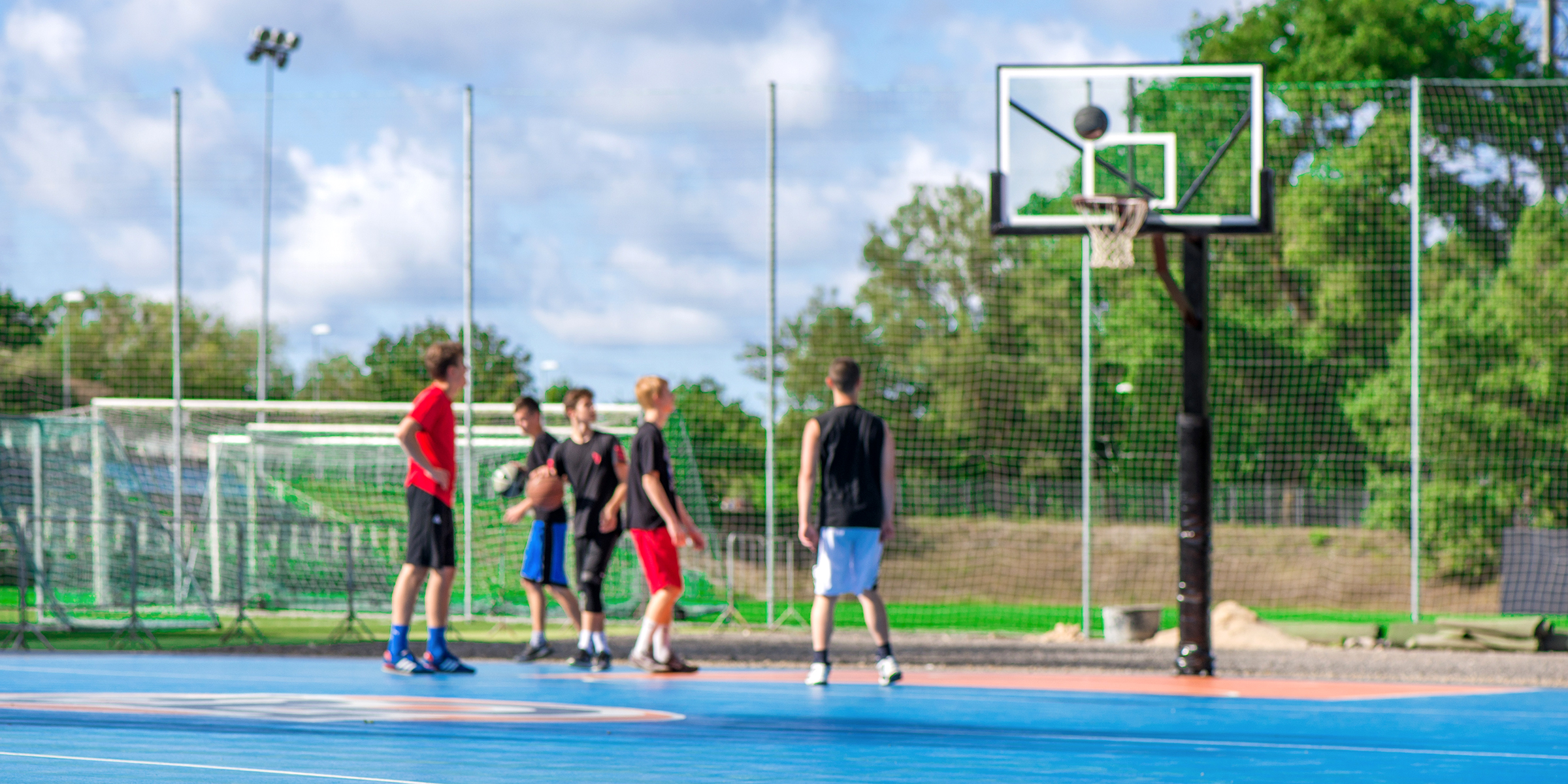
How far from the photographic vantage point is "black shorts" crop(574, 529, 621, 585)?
29.2ft

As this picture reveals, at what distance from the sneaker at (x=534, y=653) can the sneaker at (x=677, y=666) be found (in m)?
0.98

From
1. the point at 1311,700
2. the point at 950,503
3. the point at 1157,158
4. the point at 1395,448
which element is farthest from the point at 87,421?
the point at 1395,448

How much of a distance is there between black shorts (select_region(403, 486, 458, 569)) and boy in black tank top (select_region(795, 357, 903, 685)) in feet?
6.22

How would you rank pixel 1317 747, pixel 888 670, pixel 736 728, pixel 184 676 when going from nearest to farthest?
pixel 1317 747
pixel 736 728
pixel 888 670
pixel 184 676

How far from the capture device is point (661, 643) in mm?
8852

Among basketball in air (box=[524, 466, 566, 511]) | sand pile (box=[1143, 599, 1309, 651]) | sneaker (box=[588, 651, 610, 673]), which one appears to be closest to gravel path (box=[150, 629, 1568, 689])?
sand pile (box=[1143, 599, 1309, 651])

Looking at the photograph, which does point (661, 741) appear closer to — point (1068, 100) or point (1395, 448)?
point (1068, 100)

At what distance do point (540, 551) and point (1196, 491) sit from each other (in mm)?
3956

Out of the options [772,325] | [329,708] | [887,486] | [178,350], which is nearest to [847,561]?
[887,486]

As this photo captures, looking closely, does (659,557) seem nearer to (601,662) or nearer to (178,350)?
(601,662)

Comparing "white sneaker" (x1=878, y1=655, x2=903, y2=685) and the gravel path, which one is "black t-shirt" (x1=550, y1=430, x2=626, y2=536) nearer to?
the gravel path

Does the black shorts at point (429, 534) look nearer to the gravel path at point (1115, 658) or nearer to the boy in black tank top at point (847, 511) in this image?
the boy in black tank top at point (847, 511)

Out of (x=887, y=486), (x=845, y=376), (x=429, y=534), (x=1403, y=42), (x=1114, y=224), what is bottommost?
(x=429, y=534)

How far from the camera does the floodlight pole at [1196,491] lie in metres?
9.41
